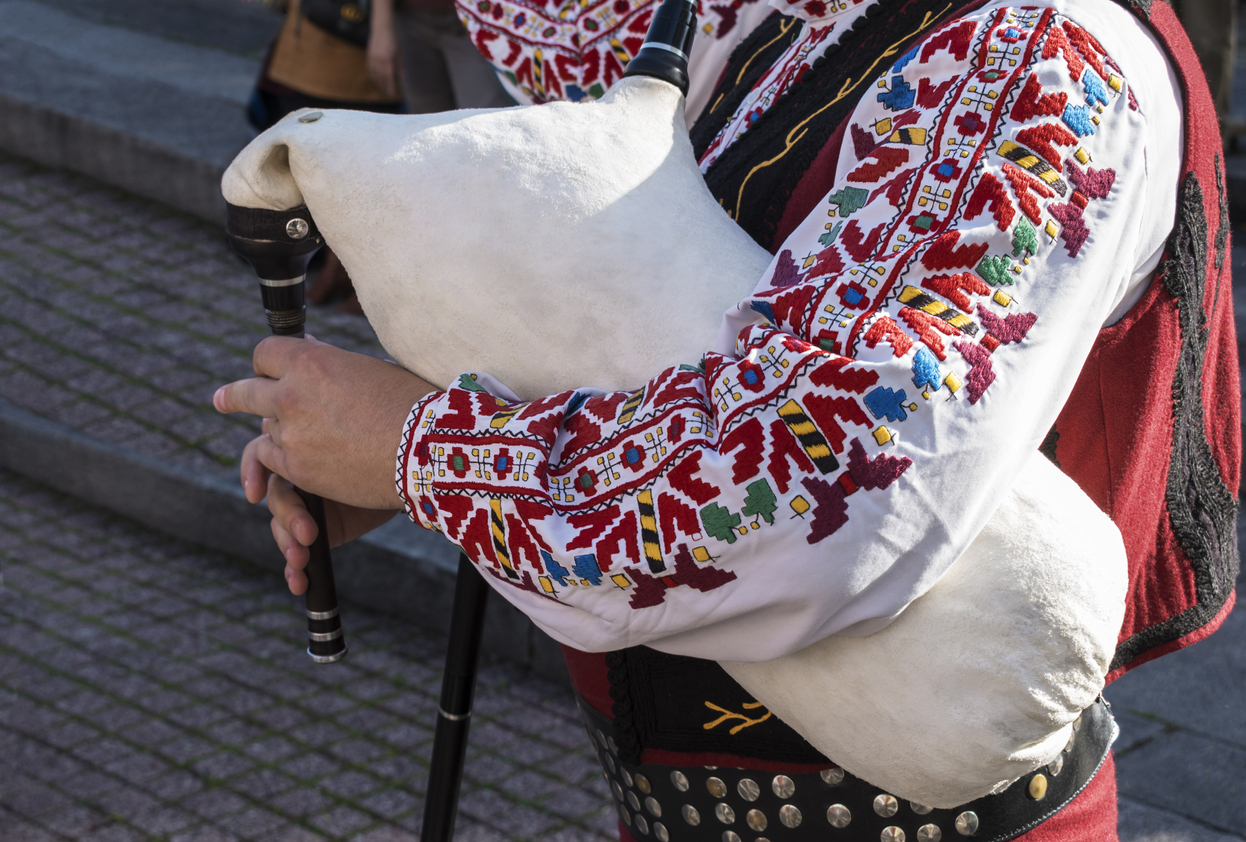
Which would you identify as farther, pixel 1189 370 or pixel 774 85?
pixel 774 85

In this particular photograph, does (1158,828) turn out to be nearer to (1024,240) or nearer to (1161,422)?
(1161,422)

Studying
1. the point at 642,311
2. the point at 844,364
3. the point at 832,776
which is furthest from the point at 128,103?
the point at 844,364

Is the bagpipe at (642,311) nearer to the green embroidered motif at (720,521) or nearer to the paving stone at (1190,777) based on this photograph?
the green embroidered motif at (720,521)

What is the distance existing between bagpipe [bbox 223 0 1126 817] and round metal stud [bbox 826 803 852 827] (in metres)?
0.12

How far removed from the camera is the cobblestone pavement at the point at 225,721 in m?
2.85

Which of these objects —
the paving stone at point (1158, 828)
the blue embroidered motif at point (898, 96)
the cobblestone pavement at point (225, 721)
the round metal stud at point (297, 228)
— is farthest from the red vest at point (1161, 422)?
the cobblestone pavement at point (225, 721)

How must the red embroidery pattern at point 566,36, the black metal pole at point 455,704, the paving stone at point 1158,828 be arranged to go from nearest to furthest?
the black metal pole at point 455,704
the red embroidery pattern at point 566,36
the paving stone at point 1158,828

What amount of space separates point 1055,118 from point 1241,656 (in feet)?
8.76

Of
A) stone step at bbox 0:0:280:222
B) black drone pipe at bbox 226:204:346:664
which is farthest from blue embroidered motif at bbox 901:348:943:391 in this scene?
stone step at bbox 0:0:280:222

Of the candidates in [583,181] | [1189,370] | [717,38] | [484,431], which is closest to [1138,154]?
[1189,370]

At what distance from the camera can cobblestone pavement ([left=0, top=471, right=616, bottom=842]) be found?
2.85 meters

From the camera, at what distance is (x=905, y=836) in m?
1.17

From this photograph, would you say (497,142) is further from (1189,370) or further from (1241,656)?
(1241,656)

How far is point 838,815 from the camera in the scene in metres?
1.19
